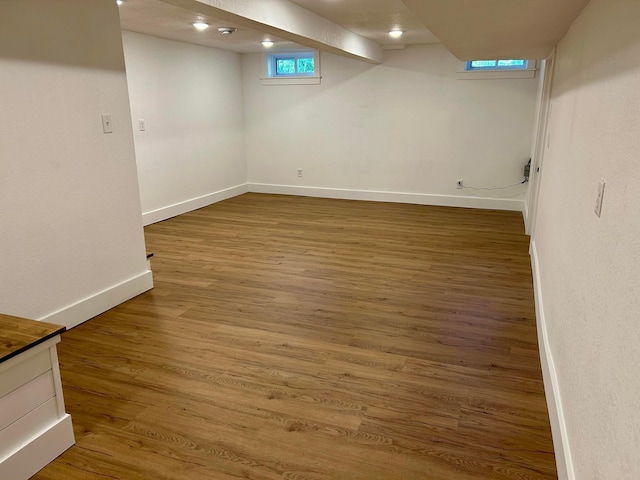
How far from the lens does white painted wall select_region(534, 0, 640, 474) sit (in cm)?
114

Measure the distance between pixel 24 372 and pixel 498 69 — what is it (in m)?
6.31

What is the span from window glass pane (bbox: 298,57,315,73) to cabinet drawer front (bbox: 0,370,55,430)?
646cm

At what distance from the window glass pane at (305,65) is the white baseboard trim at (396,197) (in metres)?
1.85

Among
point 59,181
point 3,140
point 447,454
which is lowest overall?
point 447,454

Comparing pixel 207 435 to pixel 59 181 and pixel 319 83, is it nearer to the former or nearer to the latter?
pixel 59 181

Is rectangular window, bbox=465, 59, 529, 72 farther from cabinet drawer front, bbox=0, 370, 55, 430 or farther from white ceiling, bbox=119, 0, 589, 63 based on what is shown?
cabinet drawer front, bbox=0, 370, 55, 430

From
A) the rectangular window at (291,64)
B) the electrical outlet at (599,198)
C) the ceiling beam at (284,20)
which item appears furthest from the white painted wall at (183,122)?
the electrical outlet at (599,198)

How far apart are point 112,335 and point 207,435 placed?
1.30 metres

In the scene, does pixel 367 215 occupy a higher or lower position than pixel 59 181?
lower

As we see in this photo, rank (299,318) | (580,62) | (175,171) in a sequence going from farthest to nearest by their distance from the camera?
(175,171), (299,318), (580,62)

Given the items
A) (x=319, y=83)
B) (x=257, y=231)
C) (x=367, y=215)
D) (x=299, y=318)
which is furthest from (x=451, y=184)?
(x=299, y=318)

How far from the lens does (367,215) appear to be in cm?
653

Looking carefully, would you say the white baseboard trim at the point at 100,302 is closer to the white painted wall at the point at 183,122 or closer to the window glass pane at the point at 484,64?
the white painted wall at the point at 183,122

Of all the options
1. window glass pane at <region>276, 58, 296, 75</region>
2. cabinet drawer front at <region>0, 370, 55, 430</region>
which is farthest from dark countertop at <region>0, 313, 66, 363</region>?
window glass pane at <region>276, 58, 296, 75</region>
